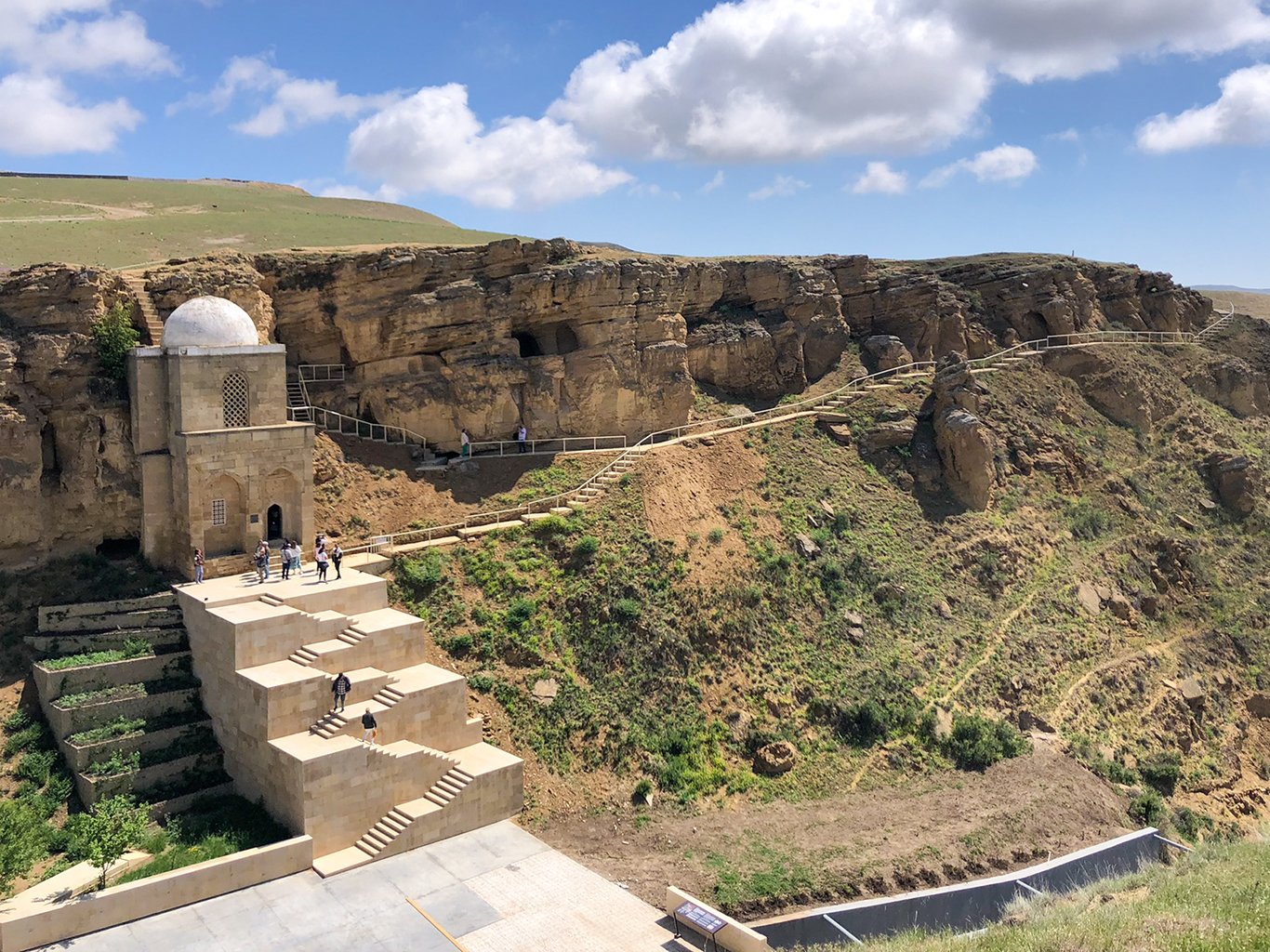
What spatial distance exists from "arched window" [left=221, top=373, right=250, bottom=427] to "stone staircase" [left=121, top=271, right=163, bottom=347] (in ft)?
7.41

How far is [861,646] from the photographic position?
28.7 metres

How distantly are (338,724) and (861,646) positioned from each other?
14.4 metres

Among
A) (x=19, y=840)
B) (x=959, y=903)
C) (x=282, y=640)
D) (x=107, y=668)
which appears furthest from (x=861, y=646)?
(x=19, y=840)

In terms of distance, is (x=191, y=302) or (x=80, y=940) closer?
(x=80, y=940)

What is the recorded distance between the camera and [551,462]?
31438 millimetres

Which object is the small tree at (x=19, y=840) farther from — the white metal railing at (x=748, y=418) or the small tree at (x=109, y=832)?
the white metal railing at (x=748, y=418)

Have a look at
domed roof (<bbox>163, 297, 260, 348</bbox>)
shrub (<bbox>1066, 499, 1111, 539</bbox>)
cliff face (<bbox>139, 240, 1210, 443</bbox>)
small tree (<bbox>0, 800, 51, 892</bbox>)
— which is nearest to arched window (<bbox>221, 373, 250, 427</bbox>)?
domed roof (<bbox>163, 297, 260, 348</bbox>)

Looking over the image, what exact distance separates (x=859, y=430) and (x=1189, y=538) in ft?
39.8

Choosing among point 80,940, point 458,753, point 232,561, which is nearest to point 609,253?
point 232,561

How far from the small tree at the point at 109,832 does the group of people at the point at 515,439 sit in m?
14.8

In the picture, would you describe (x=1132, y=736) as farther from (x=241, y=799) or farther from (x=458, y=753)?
(x=241, y=799)

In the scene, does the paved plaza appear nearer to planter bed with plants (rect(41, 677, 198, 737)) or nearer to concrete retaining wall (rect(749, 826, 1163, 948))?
concrete retaining wall (rect(749, 826, 1163, 948))

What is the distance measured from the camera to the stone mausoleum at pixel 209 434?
78.8 feet

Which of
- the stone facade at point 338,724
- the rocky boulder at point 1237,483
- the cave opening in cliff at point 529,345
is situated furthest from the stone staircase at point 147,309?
the rocky boulder at point 1237,483
